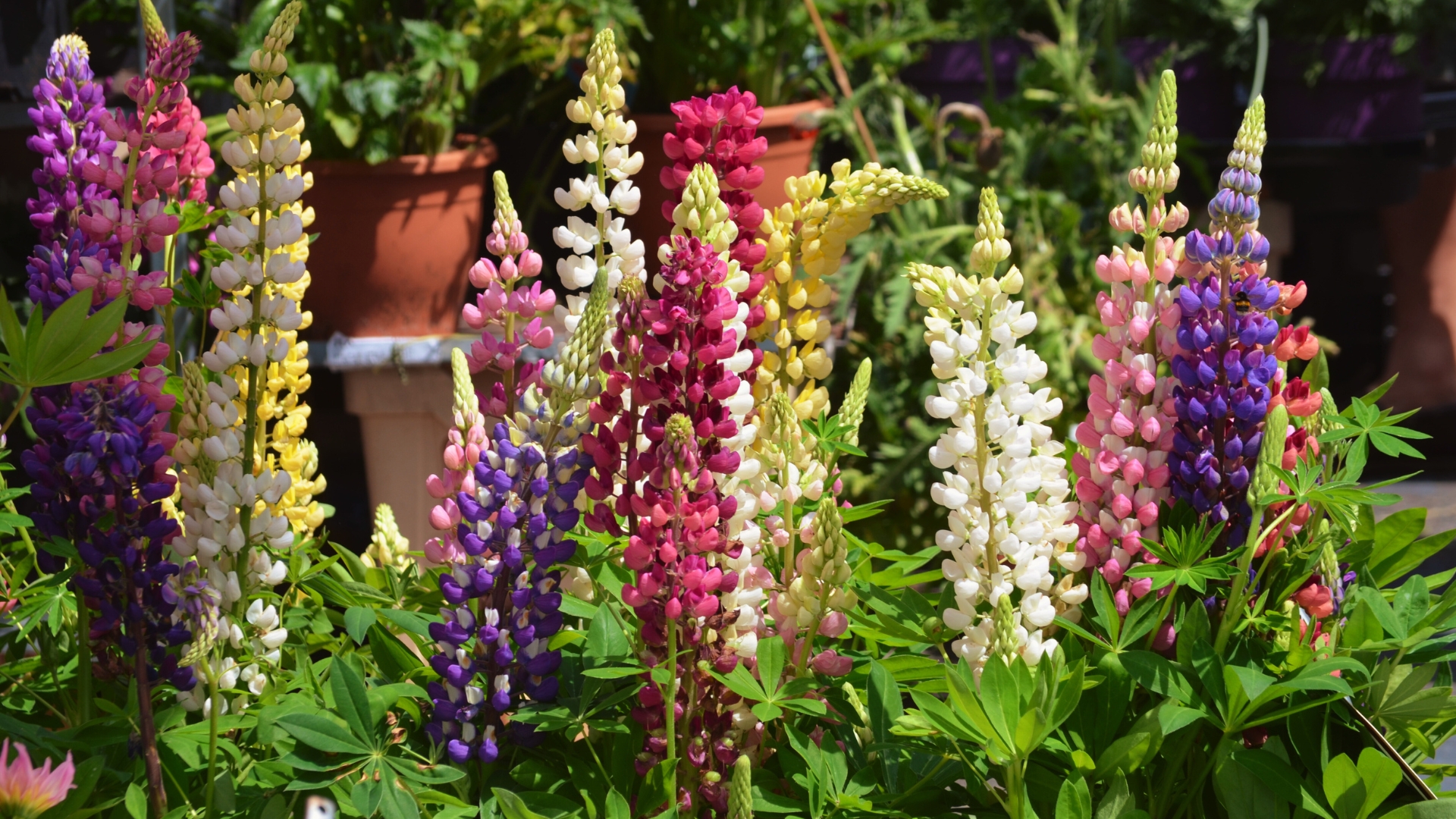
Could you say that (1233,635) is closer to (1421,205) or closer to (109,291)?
(109,291)

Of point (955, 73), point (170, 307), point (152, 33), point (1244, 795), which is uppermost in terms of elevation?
point (955, 73)

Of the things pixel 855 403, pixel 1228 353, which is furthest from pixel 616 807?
pixel 1228 353

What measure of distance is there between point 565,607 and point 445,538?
9cm

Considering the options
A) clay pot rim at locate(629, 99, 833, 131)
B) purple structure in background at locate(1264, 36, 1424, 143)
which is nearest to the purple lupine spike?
clay pot rim at locate(629, 99, 833, 131)

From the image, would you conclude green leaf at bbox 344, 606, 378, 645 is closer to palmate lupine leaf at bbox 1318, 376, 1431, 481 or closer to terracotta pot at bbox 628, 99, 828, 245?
palmate lupine leaf at bbox 1318, 376, 1431, 481

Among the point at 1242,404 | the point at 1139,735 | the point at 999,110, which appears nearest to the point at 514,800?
the point at 1139,735

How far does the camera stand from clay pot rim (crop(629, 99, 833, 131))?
7.11ft

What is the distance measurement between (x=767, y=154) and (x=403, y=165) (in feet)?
1.96

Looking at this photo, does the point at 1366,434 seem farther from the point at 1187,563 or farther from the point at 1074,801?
the point at 1074,801

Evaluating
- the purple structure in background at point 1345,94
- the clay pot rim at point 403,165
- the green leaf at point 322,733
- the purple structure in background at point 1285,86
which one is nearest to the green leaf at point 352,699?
the green leaf at point 322,733

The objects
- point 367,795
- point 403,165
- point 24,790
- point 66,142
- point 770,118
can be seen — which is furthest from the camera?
point 770,118

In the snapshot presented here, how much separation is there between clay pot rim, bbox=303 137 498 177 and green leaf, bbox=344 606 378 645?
133 cm

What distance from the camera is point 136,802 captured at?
590 mm

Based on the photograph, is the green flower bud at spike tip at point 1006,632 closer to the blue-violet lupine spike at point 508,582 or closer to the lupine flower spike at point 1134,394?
the lupine flower spike at point 1134,394
